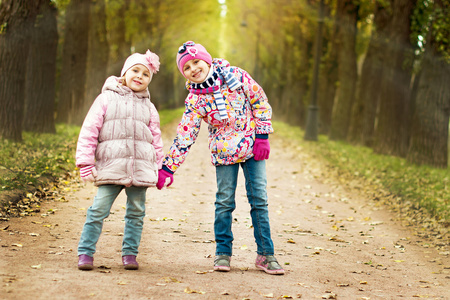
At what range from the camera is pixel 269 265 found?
5461 mm

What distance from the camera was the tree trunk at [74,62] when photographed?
1847cm

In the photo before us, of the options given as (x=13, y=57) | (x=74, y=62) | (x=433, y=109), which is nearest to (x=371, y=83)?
(x=433, y=109)

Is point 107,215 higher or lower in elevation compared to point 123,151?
lower

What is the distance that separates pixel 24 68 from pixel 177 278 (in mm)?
8632

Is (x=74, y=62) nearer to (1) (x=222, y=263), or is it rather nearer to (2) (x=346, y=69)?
(2) (x=346, y=69)

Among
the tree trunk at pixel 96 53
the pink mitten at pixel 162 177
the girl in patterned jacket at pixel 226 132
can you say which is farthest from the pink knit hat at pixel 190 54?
the tree trunk at pixel 96 53

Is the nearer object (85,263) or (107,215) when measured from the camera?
(85,263)

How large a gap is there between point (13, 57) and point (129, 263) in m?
8.24

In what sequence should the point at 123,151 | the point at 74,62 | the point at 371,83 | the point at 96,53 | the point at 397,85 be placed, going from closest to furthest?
the point at 123,151, the point at 397,85, the point at 74,62, the point at 371,83, the point at 96,53

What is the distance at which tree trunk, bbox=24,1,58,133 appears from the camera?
1561 centimetres

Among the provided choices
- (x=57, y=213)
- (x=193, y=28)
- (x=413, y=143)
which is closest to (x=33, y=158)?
(x=57, y=213)

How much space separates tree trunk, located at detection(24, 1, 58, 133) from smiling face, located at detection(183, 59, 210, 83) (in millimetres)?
11275

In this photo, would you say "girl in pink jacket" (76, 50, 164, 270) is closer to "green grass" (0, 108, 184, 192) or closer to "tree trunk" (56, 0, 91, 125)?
"green grass" (0, 108, 184, 192)

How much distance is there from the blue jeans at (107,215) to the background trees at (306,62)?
7.92 metres
